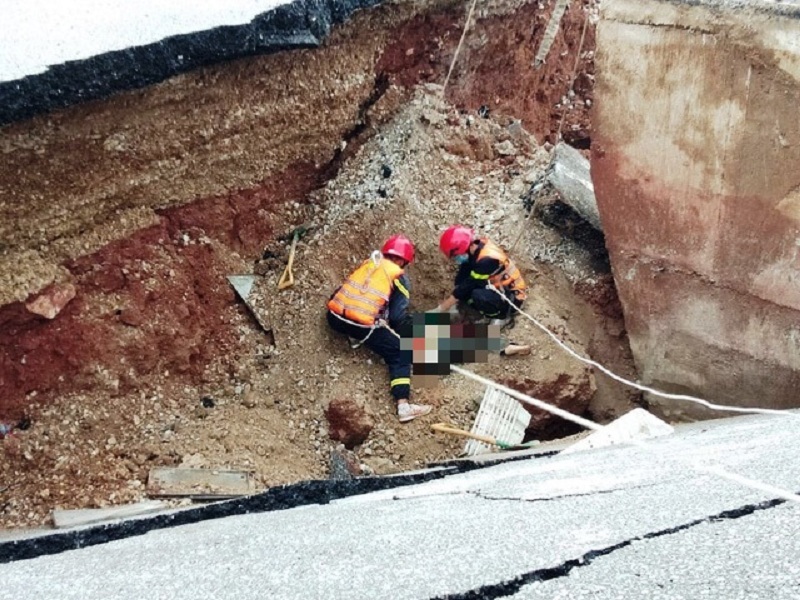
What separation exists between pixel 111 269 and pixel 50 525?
1649mm

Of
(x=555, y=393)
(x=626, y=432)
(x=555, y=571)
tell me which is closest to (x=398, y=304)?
(x=555, y=393)

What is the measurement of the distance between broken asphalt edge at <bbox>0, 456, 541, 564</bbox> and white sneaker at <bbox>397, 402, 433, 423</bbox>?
144cm

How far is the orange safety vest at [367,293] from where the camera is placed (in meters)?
5.98

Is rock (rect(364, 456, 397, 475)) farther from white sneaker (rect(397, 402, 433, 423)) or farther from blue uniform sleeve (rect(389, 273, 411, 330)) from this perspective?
blue uniform sleeve (rect(389, 273, 411, 330))

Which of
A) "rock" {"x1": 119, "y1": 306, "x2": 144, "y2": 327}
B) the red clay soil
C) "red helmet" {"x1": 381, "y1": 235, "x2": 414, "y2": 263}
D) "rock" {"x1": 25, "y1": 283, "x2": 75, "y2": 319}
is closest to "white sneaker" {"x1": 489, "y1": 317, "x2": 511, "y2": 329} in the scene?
"red helmet" {"x1": 381, "y1": 235, "x2": 414, "y2": 263}

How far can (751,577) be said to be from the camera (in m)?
1.89

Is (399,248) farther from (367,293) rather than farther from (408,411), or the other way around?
(408,411)

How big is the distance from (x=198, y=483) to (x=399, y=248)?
7.01ft

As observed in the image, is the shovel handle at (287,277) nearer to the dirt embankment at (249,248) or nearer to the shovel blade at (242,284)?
the dirt embankment at (249,248)

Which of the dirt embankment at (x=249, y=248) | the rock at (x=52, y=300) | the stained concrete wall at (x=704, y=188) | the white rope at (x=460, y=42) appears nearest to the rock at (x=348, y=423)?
the dirt embankment at (x=249, y=248)

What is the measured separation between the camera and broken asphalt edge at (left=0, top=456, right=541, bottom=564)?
3789 millimetres

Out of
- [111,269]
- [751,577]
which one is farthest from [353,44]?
[751,577]

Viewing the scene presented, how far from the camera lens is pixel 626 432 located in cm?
501

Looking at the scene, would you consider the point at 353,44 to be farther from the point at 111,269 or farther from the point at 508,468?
the point at 508,468
